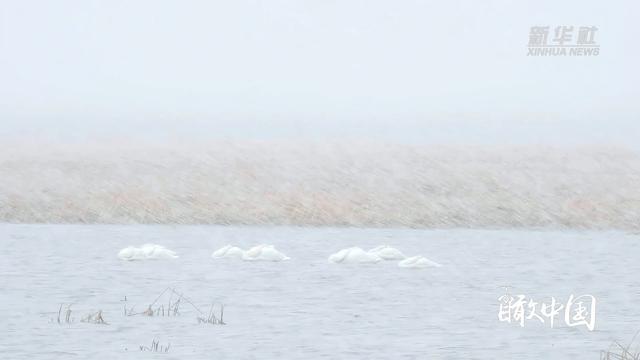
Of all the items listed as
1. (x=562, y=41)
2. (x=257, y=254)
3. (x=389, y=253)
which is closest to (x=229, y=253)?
(x=257, y=254)

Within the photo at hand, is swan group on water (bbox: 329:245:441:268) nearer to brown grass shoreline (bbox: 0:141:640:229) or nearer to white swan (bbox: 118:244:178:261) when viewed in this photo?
white swan (bbox: 118:244:178:261)

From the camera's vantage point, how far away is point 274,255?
26188 millimetres

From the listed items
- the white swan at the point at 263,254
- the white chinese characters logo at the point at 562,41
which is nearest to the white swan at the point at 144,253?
the white swan at the point at 263,254

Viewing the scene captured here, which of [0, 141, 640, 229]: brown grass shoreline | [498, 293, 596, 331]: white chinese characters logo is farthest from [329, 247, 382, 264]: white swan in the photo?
[0, 141, 640, 229]: brown grass shoreline

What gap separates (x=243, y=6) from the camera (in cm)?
13988

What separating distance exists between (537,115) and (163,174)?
63736 mm

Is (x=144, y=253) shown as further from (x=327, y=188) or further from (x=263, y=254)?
(x=327, y=188)

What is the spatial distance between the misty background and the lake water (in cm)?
→ 174

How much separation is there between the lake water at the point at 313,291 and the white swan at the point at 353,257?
215 mm

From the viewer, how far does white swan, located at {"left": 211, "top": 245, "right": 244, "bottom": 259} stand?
2656 centimetres

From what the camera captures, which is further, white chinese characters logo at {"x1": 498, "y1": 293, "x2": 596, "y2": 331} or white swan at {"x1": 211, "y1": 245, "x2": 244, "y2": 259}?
white swan at {"x1": 211, "y1": 245, "x2": 244, "y2": 259}

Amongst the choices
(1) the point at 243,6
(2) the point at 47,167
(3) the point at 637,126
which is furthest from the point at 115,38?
(2) the point at 47,167

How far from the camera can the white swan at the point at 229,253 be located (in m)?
26.6

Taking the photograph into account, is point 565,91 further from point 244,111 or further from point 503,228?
point 503,228
